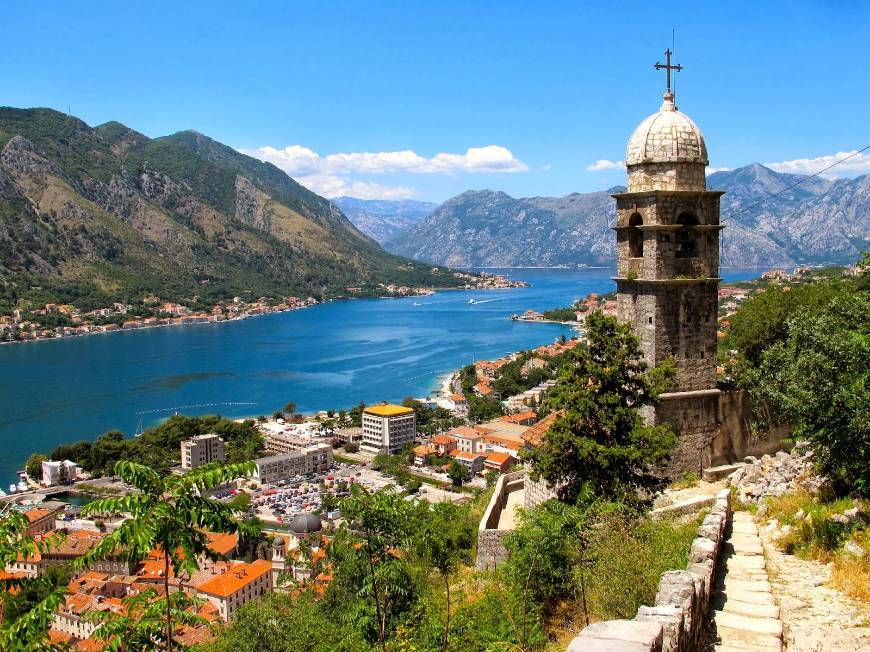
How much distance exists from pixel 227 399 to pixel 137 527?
181 feet

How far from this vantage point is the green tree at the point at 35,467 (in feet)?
124

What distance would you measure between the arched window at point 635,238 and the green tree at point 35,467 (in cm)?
3816

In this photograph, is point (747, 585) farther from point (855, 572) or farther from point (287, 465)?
point (287, 465)

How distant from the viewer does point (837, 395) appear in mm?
5895

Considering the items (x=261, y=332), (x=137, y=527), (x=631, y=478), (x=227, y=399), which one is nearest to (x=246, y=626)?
(x=631, y=478)

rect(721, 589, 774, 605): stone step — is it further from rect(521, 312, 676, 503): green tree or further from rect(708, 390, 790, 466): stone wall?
rect(708, 390, 790, 466): stone wall

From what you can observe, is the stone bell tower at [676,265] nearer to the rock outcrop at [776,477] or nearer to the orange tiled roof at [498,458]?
the rock outcrop at [776,477]

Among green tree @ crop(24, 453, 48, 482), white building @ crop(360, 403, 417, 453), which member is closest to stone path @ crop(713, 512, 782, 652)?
white building @ crop(360, 403, 417, 453)

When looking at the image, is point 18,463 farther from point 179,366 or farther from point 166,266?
point 166,266

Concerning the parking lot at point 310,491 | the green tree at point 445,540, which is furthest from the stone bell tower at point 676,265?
the parking lot at point 310,491

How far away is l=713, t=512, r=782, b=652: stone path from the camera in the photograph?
429 centimetres

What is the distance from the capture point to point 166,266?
5487 inches

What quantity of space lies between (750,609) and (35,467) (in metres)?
41.3

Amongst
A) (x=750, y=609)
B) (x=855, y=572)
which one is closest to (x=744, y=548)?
(x=855, y=572)
